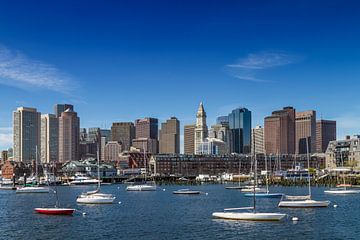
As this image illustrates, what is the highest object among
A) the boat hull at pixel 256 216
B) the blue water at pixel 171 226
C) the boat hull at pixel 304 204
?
the boat hull at pixel 256 216

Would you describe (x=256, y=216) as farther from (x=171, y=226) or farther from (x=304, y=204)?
(x=304, y=204)

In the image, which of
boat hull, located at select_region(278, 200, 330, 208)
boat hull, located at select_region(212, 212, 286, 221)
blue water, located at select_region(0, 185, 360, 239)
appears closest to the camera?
blue water, located at select_region(0, 185, 360, 239)

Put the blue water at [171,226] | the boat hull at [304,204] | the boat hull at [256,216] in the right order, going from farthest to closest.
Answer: the boat hull at [304,204]
the boat hull at [256,216]
the blue water at [171,226]

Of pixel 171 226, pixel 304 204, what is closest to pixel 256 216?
pixel 171 226

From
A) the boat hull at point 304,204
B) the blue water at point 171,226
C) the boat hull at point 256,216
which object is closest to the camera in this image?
the blue water at point 171,226

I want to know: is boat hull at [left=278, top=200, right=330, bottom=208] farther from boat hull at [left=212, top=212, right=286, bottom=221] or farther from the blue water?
boat hull at [left=212, top=212, right=286, bottom=221]

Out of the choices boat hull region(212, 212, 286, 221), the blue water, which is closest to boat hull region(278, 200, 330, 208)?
the blue water

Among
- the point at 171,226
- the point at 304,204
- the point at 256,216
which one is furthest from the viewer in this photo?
the point at 304,204

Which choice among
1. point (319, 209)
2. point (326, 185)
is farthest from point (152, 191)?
point (319, 209)

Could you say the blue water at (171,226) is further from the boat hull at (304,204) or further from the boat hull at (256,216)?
the boat hull at (304,204)

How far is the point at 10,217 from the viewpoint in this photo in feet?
298

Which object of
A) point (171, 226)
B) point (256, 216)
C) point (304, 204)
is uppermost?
point (256, 216)

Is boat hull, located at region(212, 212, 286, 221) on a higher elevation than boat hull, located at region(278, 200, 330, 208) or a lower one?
higher

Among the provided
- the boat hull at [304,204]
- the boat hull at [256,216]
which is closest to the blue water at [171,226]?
the boat hull at [256,216]
